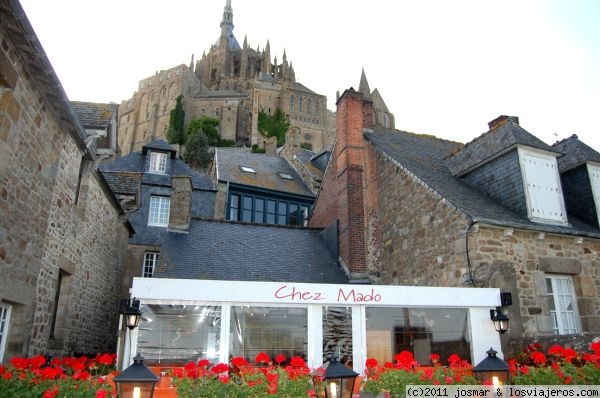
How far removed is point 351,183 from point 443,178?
104 inches

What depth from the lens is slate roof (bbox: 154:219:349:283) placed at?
1145 cm

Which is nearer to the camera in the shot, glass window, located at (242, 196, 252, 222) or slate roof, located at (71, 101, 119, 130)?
slate roof, located at (71, 101, 119, 130)

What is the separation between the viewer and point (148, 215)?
1756cm

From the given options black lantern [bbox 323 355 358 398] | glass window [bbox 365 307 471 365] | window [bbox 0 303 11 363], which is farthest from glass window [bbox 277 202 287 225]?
black lantern [bbox 323 355 358 398]

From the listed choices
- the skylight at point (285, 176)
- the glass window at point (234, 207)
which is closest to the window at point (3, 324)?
the glass window at point (234, 207)

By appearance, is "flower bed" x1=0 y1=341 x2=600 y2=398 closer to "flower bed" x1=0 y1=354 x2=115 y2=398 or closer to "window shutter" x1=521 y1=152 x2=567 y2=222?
"flower bed" x1=0 y1=354 x2=115 y2=398

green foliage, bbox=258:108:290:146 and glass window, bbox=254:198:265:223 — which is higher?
green foliage, bbox=258:108:290:146

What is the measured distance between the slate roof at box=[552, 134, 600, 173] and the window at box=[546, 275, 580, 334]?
331 centimetres

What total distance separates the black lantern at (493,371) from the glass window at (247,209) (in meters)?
15.1

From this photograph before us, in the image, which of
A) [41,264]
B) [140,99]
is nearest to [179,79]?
[140,99]

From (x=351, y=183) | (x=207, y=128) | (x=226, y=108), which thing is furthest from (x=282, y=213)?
(x=226, y=108)

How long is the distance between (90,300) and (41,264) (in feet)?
13.3

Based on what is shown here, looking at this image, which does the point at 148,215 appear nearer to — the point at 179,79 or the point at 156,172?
the point at 156,172

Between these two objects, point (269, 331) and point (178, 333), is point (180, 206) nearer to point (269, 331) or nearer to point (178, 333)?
point (178, 333)
